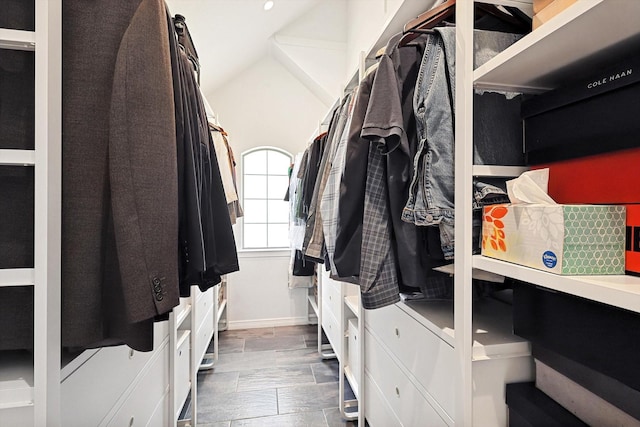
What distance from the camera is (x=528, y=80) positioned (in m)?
0.77

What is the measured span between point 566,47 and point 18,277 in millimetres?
1115

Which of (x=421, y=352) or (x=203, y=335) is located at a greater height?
(x=421, y=352)

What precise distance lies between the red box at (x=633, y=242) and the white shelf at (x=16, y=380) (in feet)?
3.59

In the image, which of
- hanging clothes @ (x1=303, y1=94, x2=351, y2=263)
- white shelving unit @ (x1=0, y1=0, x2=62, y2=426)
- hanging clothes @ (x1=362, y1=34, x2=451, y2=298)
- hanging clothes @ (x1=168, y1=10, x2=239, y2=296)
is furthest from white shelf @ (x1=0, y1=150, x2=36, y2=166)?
hanging clothes @ (x1=303, y1=94, x2=351, y2=263)

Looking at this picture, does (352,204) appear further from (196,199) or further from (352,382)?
(352,382)

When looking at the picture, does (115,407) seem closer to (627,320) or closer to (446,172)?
(446,172)

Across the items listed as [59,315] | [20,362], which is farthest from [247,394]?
[59,315]

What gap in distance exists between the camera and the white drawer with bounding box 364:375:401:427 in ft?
4.20

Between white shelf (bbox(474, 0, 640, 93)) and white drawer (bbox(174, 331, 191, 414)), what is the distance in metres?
1.71

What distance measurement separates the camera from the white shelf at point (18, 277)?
0.58 meters

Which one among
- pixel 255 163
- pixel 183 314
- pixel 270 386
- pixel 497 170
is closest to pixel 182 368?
pixel 183 314

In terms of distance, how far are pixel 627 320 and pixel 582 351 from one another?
117mm

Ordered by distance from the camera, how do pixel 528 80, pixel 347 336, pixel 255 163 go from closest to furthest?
pixel 528 80, pixel 347 336, pixel 255 163

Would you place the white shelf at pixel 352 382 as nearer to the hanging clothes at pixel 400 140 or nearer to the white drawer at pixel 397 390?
the white drawer at pixel 397 390
